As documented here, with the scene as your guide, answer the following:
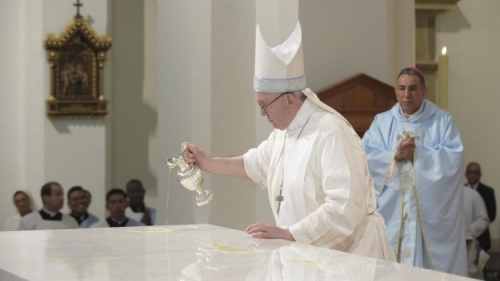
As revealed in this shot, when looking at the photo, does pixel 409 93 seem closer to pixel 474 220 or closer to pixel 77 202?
pixel 474 220

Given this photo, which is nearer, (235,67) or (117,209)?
(235,67)

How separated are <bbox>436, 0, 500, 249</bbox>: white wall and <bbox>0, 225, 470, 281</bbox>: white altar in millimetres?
9352

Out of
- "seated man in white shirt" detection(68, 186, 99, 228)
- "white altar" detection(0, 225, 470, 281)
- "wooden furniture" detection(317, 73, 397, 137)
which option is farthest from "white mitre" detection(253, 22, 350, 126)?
"seated man in white shirt" detection(68, 186, 99, 228)

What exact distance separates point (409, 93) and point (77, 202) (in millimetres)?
5270

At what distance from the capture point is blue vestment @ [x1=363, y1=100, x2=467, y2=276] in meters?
7.52

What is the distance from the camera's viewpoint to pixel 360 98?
809 cm

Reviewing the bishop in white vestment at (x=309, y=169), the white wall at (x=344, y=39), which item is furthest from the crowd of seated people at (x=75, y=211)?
the bishop in white vestment at (x=309, y=169)

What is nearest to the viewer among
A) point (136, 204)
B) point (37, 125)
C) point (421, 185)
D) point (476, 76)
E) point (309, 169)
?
point (309, 169)

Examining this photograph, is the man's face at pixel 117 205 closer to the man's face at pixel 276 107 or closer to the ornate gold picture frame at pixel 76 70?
the ornate gold picture frame at pixel 76 70

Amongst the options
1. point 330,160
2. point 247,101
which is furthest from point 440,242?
point 330,160

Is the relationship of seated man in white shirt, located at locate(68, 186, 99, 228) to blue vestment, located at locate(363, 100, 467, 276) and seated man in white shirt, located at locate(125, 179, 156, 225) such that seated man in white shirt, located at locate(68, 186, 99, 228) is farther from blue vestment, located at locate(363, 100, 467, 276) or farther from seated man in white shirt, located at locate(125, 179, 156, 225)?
blue vestment, located at locate(363, 100, 467, 276)

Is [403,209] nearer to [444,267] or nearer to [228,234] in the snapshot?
[444,267]

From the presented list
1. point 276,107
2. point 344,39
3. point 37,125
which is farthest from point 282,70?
point 37,125

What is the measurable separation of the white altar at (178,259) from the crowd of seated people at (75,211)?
634 centimetres
